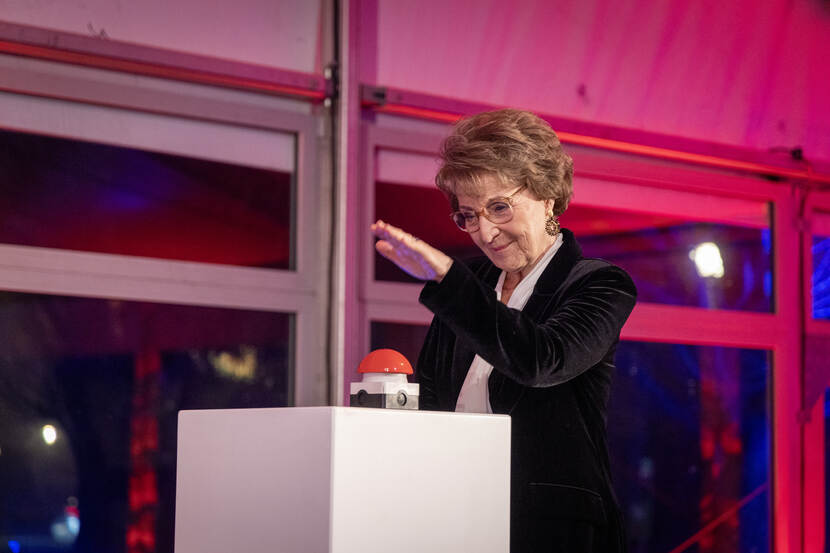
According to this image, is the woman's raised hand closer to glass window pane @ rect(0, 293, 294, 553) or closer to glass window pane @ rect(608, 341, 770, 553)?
glass window pane @ rect(0, 293, 294, 553)

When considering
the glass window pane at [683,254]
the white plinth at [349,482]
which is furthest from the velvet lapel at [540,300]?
the glass window pane at [683,254]

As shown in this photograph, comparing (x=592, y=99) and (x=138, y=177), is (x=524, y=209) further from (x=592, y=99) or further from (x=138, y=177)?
(x=592, y=99)

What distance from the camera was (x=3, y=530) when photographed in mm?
3111

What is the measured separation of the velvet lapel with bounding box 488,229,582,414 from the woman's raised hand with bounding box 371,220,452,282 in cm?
27

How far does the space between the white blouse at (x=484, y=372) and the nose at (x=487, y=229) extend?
0.09 metres

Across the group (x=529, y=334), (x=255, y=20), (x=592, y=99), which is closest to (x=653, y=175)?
(x=592, y=99)

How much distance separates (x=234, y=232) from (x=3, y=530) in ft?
3.96

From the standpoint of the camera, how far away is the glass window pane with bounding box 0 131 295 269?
126 inches

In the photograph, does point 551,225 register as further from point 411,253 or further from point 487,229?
point 411,253

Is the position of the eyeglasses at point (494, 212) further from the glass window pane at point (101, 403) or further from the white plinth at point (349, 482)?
the glass window pane at point (101, 403)

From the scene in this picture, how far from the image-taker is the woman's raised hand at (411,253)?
107 cm

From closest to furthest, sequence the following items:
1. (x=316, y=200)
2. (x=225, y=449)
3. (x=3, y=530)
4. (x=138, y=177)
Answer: (x=225, y=449), (x=3, y=530), (x=138, y=177), (x=316, y=200)

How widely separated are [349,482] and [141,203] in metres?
2.59

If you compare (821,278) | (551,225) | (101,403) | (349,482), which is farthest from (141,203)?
(821,278)
